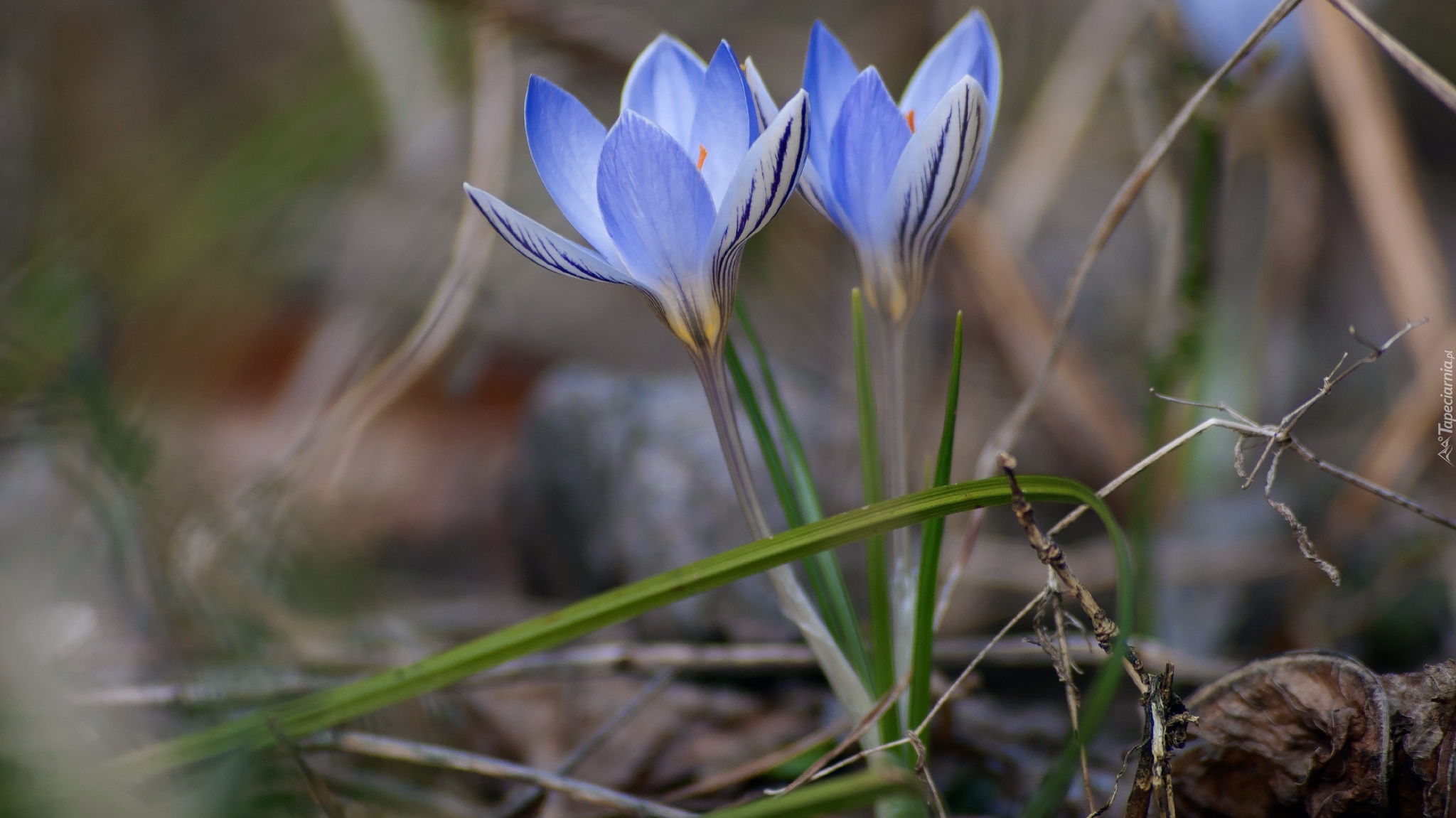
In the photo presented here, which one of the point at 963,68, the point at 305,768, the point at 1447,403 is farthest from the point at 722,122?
the point at 1447,403

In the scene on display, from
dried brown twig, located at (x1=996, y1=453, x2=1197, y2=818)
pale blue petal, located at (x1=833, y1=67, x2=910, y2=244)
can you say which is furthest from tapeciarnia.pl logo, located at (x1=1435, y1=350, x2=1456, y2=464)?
pale blue petal, located at (x1=833, y1=67, x2=910, y2=244)

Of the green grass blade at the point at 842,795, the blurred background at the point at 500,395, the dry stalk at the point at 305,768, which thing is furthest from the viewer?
the blurred background at the point at 500,395

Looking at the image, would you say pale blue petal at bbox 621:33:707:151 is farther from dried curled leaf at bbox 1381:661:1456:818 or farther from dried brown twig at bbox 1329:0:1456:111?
dried curled leaf at bbox 1381:661:1456:818

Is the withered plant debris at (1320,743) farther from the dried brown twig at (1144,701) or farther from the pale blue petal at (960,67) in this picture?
the pale blue petal at (960,67)

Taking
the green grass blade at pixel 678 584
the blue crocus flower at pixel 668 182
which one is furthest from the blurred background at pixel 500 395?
the blue crocus flower at pixel 668 182

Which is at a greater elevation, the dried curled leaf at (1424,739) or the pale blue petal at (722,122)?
the pale blue petal at (722,122)

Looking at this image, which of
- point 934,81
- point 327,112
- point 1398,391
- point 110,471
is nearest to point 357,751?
point 110,471
